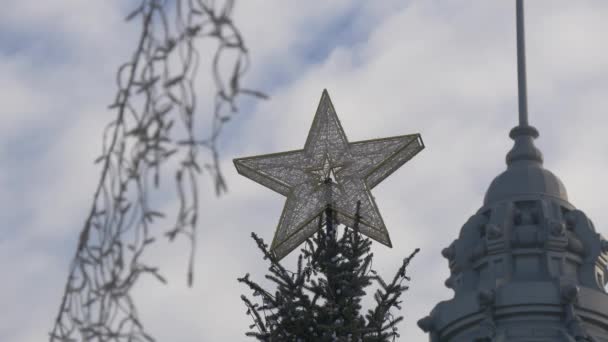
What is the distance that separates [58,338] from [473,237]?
2508 centimetres

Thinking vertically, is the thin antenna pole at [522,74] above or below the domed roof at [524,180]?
above

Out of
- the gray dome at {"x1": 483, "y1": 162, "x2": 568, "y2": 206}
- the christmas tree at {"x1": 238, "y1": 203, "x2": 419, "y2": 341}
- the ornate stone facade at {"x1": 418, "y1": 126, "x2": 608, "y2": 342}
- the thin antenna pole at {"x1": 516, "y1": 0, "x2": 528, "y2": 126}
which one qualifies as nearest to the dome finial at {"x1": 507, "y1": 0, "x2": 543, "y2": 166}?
the thin antenna pole at {"x1": 516, "y1": 0, "x2": 528, "y2": 126}

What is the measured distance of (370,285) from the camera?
18.0m

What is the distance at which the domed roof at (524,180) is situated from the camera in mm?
28969

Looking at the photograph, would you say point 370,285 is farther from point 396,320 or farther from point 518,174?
point 518,174

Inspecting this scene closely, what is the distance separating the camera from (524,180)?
29.3 m

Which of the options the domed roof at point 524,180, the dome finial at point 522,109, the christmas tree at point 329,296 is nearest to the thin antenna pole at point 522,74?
the dome finial at point 522,109

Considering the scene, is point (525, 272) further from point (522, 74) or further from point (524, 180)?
point (522, 74)

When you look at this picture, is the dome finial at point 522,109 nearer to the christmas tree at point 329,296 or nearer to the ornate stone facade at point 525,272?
the ornate stone facade at point 525,272

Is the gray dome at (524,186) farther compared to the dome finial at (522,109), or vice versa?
the dome finial at (522,109)

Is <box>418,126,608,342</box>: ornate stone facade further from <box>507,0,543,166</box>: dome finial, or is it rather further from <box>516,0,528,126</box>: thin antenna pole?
<box>516,0,528,126</box>: thin antenna pole

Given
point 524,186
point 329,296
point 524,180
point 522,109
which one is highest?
point 522,109

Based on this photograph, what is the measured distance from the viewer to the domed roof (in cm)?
2897

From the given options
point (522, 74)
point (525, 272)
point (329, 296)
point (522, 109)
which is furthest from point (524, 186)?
point (329, 296)
